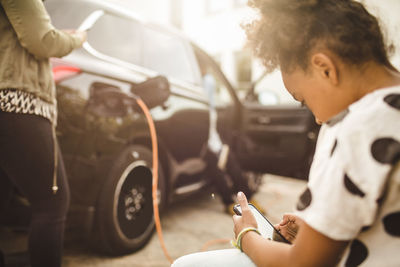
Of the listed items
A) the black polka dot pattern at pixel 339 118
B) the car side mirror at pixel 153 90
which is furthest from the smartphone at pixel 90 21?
the black polka dot pattern at pixel 339 118

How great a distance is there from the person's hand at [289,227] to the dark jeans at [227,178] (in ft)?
8.86


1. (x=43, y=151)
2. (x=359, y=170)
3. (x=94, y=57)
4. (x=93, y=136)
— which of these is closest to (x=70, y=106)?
(x=93, y=136)

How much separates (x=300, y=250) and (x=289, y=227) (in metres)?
0.34

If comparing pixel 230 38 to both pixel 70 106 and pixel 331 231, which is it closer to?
pixel 70 106

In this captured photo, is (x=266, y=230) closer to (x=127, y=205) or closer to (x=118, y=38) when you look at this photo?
(x=127, y=205)

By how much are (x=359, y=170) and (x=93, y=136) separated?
1835mm

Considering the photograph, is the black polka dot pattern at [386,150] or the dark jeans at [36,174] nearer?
the black polka dot pattern at [386,150]

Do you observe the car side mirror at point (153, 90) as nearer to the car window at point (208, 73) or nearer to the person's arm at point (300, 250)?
the car window at point (208, 73)

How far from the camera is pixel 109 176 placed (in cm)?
241

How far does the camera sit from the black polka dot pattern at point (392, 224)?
0.79 meters

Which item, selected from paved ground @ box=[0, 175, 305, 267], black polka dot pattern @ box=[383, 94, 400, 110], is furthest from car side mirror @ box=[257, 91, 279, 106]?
black polka dot pattern @ box=[383, 94, 400, 110]

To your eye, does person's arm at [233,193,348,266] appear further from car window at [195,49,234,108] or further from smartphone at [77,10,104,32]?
car window at [195,49,234,108]

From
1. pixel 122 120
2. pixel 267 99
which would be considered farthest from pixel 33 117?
pixel 267 99

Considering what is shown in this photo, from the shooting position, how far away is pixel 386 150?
0.74 m
